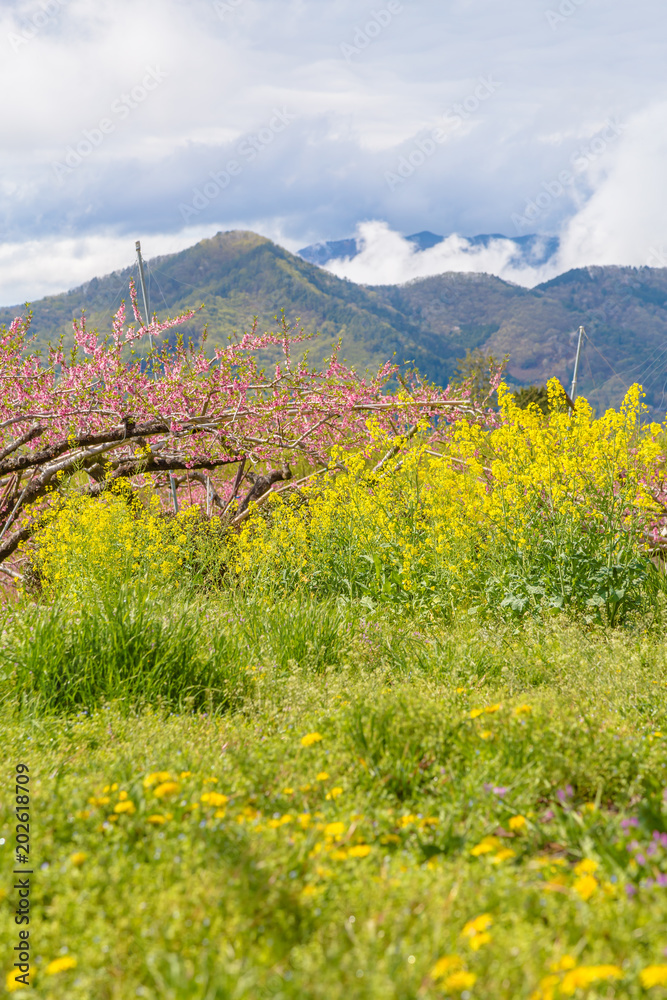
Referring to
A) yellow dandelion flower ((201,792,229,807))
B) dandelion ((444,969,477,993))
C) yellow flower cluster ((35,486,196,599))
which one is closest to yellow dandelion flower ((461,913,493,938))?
dandelion ((444,969,477,993))

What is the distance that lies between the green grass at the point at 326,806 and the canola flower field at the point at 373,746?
11 millimetres

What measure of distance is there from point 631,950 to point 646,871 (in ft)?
1.31

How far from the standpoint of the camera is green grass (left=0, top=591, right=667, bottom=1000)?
5.42 feet

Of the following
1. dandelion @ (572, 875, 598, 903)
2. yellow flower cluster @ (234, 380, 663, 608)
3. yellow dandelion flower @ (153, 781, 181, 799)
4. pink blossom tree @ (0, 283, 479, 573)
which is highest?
pink blossom tree @ (0, 283, 479, 573)

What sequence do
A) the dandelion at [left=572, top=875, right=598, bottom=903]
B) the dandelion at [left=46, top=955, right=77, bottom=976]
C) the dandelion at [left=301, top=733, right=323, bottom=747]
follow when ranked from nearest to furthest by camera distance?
the dandelion at [left=46, top=955, right=77, bottom=976] → the dandelion at [left=572, top=875, right=598, bottom=903] → the dandelion at [left=301, top=733, right=323, bottom=747]

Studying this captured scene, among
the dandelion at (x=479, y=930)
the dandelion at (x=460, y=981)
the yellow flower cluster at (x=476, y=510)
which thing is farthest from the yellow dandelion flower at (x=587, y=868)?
the yellow flower cluster at (x=476, y=510)

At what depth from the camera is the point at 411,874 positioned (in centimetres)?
197

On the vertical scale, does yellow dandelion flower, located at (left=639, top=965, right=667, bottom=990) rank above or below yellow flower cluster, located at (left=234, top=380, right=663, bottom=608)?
below

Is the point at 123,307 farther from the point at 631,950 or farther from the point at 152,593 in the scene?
the point at 631,950

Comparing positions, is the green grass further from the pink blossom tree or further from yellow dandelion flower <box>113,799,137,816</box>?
the pink blossom tree

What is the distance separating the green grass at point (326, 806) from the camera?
1.65 metres

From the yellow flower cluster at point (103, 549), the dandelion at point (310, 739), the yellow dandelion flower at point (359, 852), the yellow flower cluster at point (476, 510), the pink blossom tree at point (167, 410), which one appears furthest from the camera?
the pink blossom tree at point (167, 410)

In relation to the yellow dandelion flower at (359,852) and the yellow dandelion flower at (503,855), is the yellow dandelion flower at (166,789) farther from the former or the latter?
the yellow dandelion flower at (503,855)

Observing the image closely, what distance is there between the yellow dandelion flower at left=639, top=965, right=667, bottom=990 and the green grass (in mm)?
51
